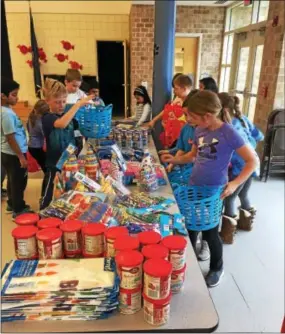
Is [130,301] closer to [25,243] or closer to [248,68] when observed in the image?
[25,243]

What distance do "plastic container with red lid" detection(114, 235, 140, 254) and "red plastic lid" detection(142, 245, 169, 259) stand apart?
0.10 ft

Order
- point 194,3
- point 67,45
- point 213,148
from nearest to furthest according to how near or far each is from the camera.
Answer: point 213,148, point 194,3, point 67,45

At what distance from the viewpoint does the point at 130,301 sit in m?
0.80

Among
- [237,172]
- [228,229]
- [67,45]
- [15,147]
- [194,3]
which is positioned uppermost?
[194,3]

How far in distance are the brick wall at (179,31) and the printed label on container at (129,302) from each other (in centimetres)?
592

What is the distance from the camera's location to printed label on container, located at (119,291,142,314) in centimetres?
80

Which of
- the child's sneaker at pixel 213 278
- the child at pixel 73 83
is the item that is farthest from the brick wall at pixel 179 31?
the child's sneaker at pixel 213 278

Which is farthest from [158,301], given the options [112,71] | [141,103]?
[112,71]

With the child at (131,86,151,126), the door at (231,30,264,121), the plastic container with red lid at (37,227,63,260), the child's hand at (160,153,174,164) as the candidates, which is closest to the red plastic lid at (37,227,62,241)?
the plastic container with red lid at (37,227,63,260)

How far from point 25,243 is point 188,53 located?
21.2 feet

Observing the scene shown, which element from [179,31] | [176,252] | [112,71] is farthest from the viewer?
[112,71]

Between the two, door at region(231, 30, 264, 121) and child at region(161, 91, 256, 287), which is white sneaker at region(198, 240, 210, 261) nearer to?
child at region(161, 91, 256, 287)

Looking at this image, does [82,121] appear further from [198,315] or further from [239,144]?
[198,315]

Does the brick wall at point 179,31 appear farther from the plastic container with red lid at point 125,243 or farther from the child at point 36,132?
the plastic container with red lid at point 125,243
